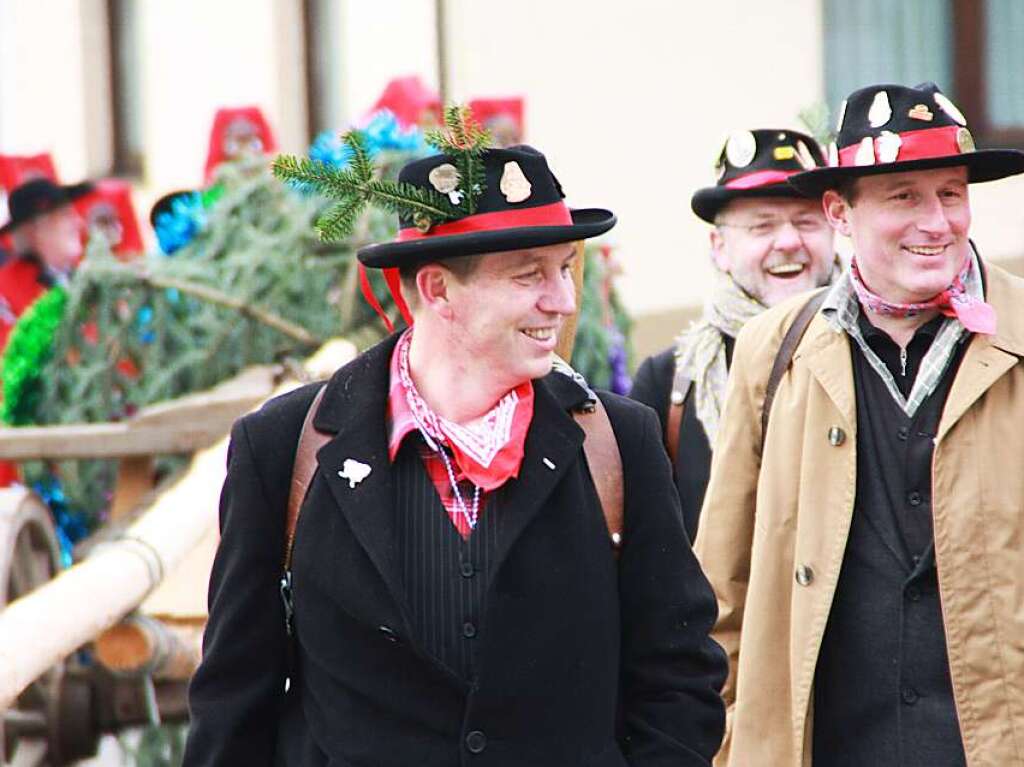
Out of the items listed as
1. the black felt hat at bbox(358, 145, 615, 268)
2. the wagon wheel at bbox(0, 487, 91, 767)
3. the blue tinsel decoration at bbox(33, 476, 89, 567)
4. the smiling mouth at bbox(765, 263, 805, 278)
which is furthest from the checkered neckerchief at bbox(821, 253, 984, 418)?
the blue tinsel decoration at bbox(33, 476, 89, 567)

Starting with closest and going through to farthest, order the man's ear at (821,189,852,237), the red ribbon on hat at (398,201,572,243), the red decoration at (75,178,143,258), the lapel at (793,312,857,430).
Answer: the red ribbon on hat at (398,201,572,243), the lapel at (793,312,857,430), the man's ear at (821,189,852,237), the red decoration at (75,178,143,258)

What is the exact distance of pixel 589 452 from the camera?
3301 millimetres

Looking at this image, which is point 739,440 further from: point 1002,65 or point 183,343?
point 1002,65

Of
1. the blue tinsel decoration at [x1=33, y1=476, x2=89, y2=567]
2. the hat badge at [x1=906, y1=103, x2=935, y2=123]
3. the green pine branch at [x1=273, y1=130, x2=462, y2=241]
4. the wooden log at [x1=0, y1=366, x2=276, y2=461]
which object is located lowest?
the blue tinsel decoration at [x1=33, y1=476, x2=89, y2=567]

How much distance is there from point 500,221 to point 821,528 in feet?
3.33

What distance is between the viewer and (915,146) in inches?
155

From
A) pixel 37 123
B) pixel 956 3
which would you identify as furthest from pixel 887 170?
pixel 37 123

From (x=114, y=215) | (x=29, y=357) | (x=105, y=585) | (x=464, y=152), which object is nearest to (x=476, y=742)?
(x=464, y=152)

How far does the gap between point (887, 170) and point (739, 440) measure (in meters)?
0.62


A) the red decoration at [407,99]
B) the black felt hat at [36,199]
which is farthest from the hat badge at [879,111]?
the black felt hat at [36,199]

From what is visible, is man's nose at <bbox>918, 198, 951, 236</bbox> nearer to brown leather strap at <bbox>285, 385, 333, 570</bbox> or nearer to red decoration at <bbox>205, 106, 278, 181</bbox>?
brown leather strap at <bbox>285, 385, 333, 570</bbox>

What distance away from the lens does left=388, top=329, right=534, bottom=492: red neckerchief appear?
320 cm

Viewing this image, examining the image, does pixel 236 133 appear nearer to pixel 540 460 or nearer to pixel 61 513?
pixel 61 513

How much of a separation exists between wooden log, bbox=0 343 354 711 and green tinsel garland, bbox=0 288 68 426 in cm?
178
